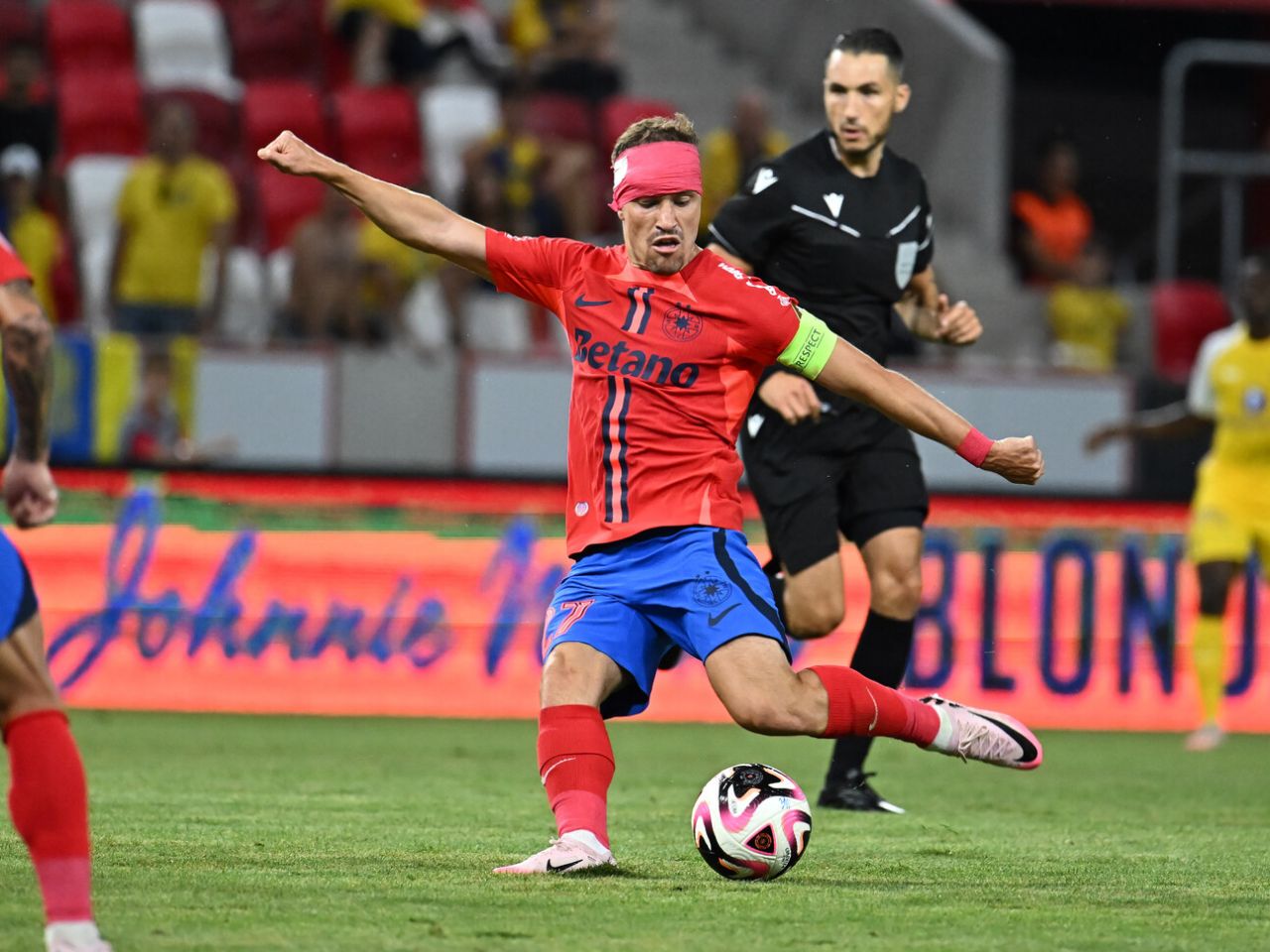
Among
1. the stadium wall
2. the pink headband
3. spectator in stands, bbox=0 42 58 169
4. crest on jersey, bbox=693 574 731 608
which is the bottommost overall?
the stadium wall

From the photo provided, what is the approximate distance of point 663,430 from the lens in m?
6.02

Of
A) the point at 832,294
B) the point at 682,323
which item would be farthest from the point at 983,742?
the point at 832,294

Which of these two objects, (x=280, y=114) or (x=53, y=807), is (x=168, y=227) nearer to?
(x=280, y=114)

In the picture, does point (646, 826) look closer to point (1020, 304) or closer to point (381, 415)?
point (381, 415)

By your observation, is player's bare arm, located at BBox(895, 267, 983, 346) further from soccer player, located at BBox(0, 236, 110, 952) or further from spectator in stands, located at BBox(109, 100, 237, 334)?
spectator in stands, located at BBox(109, 100, 237, 334)

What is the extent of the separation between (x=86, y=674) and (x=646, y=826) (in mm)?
5355

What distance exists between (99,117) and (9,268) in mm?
Answer: 11438

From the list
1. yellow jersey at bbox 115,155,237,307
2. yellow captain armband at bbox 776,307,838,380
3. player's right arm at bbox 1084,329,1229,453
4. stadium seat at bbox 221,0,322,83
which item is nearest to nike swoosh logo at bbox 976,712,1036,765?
yellow captain armband at bbox 776,307,838,380

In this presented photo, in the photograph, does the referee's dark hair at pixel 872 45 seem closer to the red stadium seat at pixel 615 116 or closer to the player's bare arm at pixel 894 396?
the player's bare arm at pixel 894 396

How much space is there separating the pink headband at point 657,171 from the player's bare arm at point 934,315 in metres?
1.67

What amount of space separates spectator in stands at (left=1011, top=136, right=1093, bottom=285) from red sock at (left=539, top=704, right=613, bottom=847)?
1104cm

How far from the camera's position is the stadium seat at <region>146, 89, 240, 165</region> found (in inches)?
617

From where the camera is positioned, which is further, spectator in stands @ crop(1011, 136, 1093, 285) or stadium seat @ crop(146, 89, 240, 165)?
spectator in stands @ crop(1011, 136, 1093, 285)

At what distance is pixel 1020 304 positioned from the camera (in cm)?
1579
